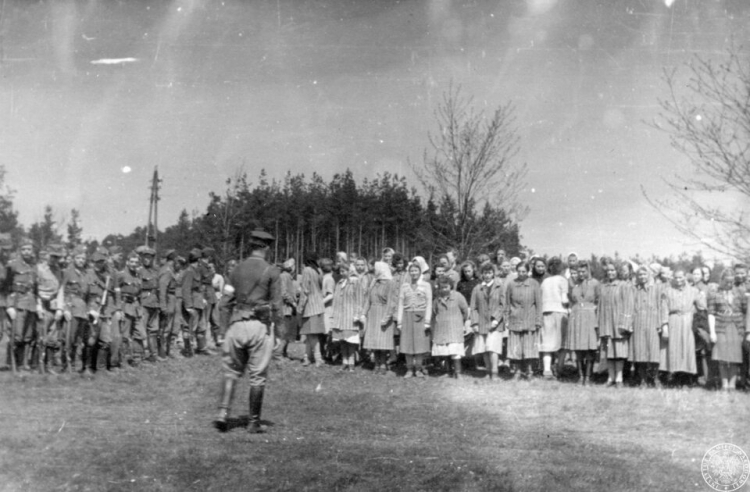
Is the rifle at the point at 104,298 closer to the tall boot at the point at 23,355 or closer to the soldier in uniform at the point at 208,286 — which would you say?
the tall boot at the point at 23,355

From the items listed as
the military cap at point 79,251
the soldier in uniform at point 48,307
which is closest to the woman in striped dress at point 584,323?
the military cap at point 79,251

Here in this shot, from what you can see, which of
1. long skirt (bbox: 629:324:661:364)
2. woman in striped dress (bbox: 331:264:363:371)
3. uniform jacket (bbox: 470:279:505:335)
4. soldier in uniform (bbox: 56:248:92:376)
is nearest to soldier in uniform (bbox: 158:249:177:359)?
soldier in uniform (bbox: 56:248:92:376)

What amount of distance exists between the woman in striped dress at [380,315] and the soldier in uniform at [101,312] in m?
4.23

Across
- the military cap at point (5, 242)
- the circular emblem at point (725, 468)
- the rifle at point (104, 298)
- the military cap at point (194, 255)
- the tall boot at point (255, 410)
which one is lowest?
the circular emblem at point (725, 468)

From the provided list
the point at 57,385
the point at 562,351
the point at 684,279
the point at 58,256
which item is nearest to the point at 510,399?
the point at 562,351

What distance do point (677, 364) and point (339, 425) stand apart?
5.76 meters

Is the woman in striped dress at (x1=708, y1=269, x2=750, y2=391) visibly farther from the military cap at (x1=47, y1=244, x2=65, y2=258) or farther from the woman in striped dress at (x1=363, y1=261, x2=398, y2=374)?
the military cap at (x1=47, y1=244, x2=65, y2=258)

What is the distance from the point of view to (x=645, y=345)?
10352 mm

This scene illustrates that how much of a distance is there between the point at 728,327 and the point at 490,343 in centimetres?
363

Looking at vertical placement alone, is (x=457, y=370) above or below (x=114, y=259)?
below

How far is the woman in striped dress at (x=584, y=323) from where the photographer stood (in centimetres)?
1073

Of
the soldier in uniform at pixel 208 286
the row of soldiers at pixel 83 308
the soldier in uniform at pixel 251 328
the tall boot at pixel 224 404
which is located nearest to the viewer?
the tall boot at pixel 224 404

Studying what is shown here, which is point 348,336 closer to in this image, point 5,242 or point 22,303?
point 22,303

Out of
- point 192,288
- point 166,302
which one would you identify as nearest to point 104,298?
point 166,302
